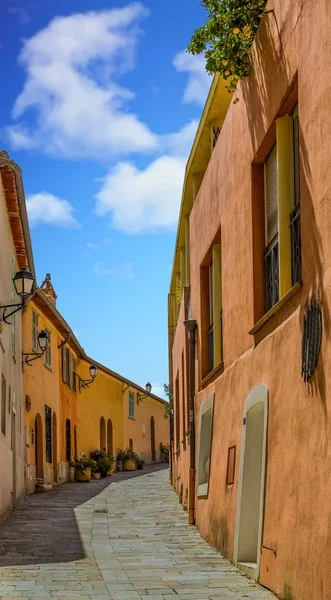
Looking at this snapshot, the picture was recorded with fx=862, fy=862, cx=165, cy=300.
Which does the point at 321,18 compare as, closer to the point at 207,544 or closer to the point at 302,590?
the point at 302,590

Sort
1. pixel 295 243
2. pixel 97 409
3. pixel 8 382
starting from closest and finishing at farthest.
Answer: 1. pixel 295 243
2. pixel 8 382
3. pixel 97 409

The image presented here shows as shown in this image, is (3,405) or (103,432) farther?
(103,432)

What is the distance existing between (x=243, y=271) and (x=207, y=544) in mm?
3968

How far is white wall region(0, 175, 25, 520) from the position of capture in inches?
620

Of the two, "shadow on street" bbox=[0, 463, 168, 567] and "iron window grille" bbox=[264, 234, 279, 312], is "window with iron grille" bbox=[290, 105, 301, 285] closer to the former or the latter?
"iron window grille" bbox=[264, 234, 279, 312]

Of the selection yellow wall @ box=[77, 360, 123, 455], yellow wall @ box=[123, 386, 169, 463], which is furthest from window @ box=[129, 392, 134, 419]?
yellow wall @ box=[77, 360, 123, 455]

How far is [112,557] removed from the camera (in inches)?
414

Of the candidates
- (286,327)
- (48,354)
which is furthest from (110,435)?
(286,327)

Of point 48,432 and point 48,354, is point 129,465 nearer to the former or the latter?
point 48,432

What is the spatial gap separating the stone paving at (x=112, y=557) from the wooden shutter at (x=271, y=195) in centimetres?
354

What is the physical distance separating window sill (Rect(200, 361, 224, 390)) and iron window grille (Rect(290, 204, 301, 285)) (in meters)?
3.83

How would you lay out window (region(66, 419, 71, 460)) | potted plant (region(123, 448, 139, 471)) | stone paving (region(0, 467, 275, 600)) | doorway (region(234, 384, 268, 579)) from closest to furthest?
stone paving (region(0, 467, 275, 600)) < doorway (region(234, 384, 268, 579)) < window (region(66, 419, 71, 460)) < potted plant (region(123, 448, 139, 471))

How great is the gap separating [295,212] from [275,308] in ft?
2.92

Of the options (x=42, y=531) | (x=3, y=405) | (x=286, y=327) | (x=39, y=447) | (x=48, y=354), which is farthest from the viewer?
(x=48, y=354)
